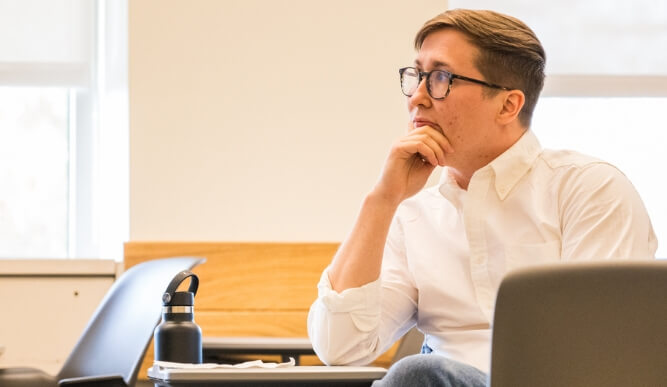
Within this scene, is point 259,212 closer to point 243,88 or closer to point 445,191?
point 243,88

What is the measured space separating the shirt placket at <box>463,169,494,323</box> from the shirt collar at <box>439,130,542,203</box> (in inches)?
1.0

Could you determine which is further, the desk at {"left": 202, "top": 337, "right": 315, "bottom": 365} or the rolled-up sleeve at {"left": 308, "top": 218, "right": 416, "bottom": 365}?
the desk at {"left": 202, "top": 337, "right": 315, "bottom": 365}

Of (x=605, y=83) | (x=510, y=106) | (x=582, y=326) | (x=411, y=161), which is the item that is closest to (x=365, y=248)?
(x=411, y=161)

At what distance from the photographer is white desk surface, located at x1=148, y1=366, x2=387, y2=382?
56.8 inches

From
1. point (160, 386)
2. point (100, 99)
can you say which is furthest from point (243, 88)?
point (160, 386)

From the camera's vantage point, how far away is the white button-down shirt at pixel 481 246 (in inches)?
78.5

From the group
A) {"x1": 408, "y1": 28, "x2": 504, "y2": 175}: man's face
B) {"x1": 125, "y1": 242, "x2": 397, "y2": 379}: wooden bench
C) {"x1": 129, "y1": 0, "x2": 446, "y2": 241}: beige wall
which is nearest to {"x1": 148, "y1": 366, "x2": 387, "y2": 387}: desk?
{"x1": 408, "y1": 28, "x2": 504, "y2": 175}: man's face

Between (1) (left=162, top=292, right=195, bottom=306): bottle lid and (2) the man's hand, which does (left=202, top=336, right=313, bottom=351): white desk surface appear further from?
(1) (left=162, top=292, right=195, bottom=306): bottle lid

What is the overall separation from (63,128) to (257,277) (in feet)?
3.84

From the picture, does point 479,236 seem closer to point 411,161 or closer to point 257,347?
point 411,161

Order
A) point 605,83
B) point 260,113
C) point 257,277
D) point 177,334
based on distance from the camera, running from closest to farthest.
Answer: point 177,334 → point 257,277 → point 260,113 → point 605,83

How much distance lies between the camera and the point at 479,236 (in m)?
2.09

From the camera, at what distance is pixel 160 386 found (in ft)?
5.01

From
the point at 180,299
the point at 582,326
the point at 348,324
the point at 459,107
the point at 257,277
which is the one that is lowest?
the point at 257,277
